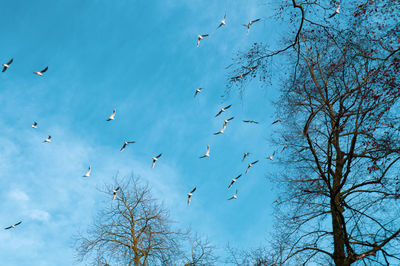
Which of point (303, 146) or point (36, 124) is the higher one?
point (36, 124)

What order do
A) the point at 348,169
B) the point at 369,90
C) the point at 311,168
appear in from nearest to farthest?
the point at 369,90
the point at 348,169
the point at 311,168

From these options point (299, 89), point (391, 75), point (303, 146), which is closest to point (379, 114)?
point (391, 75)

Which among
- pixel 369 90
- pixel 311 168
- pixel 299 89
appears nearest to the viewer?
pixel 369 90

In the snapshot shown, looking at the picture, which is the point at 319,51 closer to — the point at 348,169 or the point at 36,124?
the point at 348,169

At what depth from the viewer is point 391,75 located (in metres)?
7.14

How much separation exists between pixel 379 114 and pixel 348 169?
143cm

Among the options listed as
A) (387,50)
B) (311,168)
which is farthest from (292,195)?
(387,50)

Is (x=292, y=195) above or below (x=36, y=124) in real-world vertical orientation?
below

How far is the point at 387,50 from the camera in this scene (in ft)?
23.7

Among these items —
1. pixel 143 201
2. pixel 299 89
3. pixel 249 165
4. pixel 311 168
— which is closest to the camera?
pixel 299 89

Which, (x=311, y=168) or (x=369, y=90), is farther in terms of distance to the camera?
(x=311, y=168)

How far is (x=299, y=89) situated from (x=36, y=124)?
14.3 metres

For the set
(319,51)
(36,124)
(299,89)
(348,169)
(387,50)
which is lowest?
(348,169)

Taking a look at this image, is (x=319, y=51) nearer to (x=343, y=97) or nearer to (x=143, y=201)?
(x=343, y=97)
